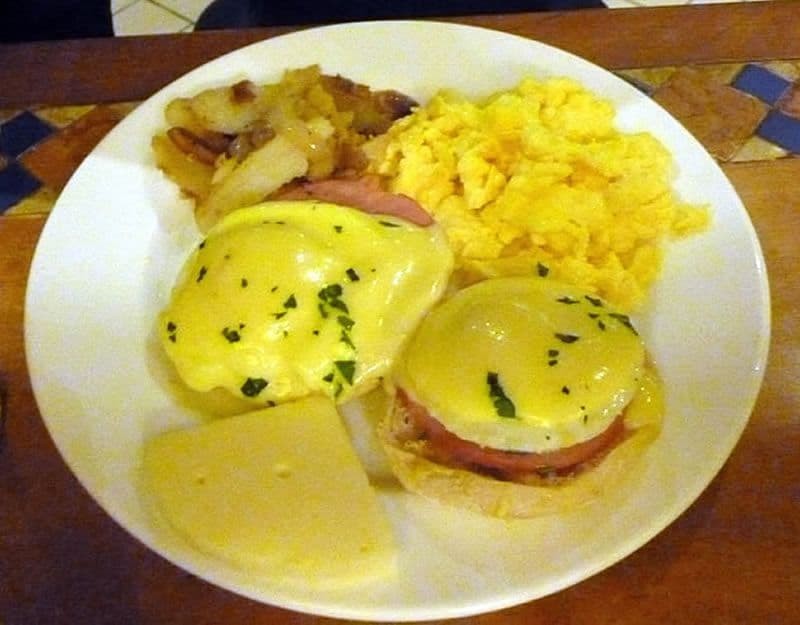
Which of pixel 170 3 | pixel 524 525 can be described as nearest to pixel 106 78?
pixel 524 525

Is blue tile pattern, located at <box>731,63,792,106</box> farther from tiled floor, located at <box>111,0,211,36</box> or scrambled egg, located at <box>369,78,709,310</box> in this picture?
tiled floor, located at <box>111,0,211,36</box>

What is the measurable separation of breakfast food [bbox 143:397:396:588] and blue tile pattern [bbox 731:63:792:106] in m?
1.08

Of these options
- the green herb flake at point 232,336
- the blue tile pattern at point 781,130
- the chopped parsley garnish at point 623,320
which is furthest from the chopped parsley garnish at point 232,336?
the blue tile pattern at point 781,130

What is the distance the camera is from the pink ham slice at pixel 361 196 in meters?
1.50

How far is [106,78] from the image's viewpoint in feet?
6.02

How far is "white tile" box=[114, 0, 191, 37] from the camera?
3402 millimetres

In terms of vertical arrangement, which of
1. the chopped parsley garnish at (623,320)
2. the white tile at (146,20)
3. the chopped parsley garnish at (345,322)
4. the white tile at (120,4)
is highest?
the chopped parsley garnish at (623,320)

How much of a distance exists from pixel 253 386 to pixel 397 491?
247 mm

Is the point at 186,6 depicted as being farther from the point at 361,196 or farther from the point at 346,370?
the point at 346,370

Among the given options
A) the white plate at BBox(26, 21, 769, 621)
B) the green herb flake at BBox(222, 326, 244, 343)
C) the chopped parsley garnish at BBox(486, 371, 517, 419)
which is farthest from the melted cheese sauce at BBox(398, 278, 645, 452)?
the green herb flake at BBox(222, 326, 244, 343)

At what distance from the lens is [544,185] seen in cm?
154

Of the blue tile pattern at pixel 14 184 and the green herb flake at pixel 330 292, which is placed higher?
the green herb flake at pixel 330 292

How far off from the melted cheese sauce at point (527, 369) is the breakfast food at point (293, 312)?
8cm

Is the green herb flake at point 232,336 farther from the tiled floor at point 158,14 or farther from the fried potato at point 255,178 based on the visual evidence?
the tiled floor at point 158,14
